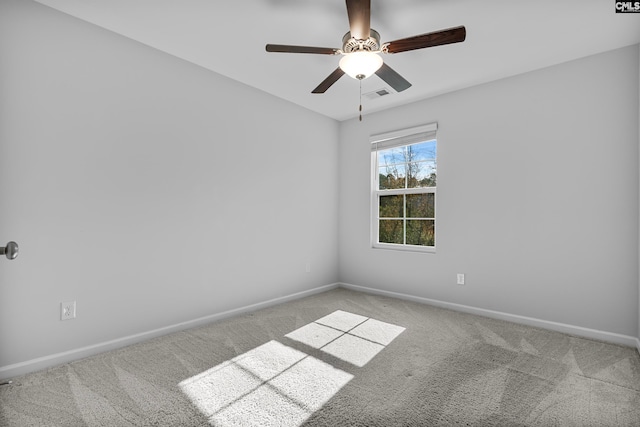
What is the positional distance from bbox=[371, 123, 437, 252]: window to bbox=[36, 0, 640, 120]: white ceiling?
0.89m

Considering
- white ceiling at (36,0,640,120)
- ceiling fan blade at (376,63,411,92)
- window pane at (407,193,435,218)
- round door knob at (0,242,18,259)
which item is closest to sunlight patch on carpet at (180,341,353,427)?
round door knob at (0,242,18,259)

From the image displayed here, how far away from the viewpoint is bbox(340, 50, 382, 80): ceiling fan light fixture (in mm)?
1978

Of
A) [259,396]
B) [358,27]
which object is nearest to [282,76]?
[358,27]

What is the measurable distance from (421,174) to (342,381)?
8.65 ft

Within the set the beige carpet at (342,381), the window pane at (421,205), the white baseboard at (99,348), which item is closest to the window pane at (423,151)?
the window pane at (421,205)

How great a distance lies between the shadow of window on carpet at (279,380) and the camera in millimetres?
1671

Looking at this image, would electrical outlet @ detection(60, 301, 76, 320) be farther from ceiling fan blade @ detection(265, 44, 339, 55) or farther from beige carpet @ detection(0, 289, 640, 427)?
ceiling fan blade @ detection(265, 44, 339, 55)

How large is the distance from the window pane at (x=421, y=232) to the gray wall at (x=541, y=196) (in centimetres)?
16

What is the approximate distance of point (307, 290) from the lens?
406cm

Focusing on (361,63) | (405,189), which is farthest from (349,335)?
(361,63)

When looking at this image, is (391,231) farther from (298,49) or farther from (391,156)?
(298,49)

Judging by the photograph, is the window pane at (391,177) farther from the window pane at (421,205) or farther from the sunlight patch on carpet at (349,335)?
the sunlight patch on carpet at (349,335)

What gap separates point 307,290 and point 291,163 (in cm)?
160

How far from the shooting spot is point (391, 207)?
13.5 feet
